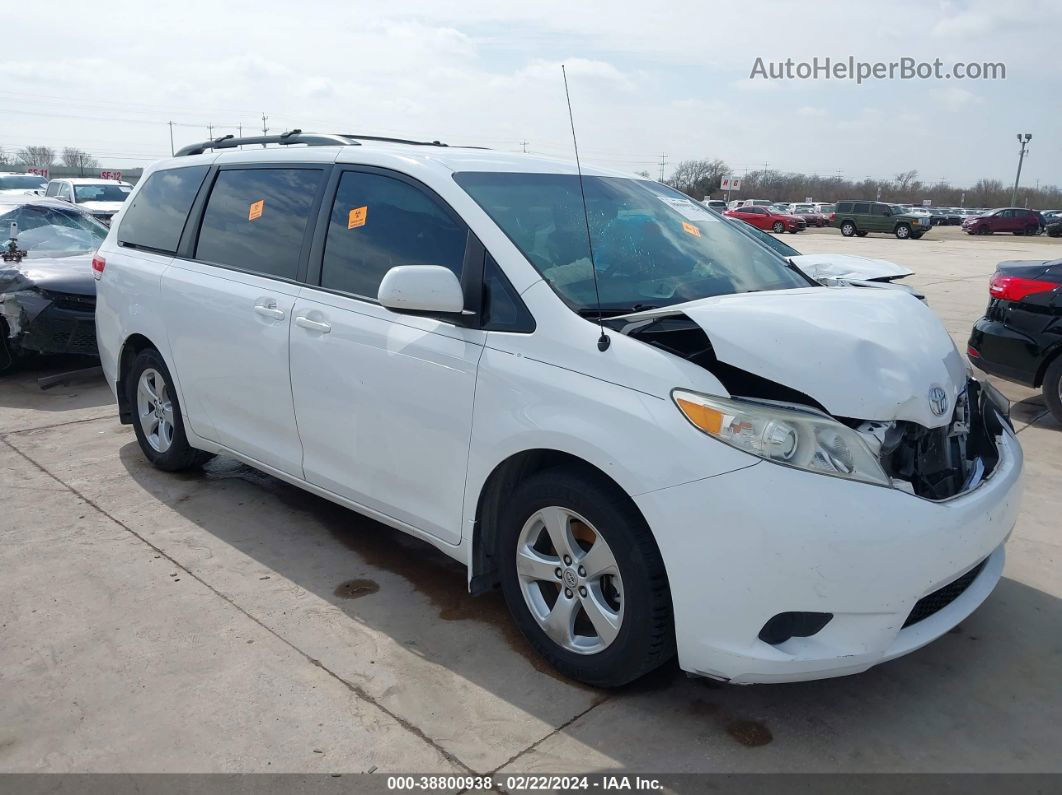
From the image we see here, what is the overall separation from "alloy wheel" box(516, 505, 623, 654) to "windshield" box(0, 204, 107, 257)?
22.8 feet

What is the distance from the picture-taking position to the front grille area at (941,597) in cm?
278

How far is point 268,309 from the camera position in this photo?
4.04 metres

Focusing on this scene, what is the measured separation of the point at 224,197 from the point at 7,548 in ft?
6.61

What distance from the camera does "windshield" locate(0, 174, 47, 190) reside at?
72.6 feet

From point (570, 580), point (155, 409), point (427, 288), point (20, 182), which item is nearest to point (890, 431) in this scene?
point (570, 580)

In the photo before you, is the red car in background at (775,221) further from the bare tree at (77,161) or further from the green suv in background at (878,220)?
the bare tree at (77,161)

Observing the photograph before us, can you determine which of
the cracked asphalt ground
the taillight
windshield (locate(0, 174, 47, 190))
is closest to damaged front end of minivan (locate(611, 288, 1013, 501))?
the cracked asphalt ground

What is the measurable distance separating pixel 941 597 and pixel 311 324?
2.65 meters

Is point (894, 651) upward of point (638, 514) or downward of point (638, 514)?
downward

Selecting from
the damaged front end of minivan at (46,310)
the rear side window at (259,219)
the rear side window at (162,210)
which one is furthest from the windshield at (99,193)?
the rear side window at (259,219)

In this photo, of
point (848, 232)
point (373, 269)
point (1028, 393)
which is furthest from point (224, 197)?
point (848, 232)

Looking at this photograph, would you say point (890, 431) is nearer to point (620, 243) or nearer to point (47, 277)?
point (620, 243)

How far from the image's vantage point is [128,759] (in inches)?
107

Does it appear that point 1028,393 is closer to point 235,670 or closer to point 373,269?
point 373,269
